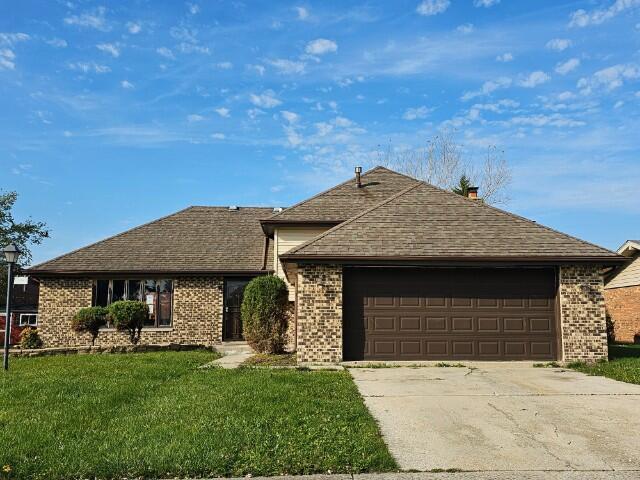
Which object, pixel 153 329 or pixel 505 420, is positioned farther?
pixel 153 329

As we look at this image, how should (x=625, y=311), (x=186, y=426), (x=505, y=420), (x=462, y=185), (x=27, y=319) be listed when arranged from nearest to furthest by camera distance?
(x=186, y=426)
(x=505, y=420)
(x=625, y=311)
(x=27, y=319)
(x=462, y=185)

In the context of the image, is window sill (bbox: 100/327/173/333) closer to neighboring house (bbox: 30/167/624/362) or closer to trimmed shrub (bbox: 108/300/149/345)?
trimmed shrub (bbox: 108/300/149/345)

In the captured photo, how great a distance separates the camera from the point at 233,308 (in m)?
19.0

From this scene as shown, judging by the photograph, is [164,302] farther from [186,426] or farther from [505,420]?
[505,420]

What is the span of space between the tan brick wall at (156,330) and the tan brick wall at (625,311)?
16.6 meters

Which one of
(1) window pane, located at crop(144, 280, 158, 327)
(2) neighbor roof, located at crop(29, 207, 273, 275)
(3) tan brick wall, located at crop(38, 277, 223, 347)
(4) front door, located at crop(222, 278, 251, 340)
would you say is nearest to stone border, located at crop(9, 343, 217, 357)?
(3) tan brick wall, located at crop(38, 277, 223, 347)

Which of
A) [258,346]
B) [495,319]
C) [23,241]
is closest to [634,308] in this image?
[495,319]

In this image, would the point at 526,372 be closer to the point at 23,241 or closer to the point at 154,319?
the point at 154,319

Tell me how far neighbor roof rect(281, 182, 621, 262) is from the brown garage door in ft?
1.76

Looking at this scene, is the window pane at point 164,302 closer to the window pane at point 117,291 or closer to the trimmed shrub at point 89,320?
the window pane at point 117,291

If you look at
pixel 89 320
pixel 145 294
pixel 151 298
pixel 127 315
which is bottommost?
pixel 89 320

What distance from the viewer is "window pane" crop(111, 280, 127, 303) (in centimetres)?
1902

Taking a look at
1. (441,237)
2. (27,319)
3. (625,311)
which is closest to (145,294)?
(27,319)

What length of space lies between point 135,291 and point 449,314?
11695 mm
